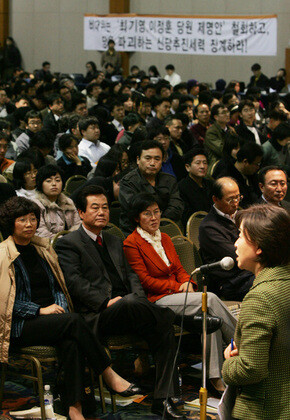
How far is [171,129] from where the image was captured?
745cm

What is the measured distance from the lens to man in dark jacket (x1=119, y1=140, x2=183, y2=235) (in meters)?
5.21

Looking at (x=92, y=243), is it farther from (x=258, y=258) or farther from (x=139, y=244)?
(x=258, y=258)

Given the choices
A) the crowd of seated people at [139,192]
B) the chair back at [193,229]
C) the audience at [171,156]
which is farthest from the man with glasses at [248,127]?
the chair back at [193,229]

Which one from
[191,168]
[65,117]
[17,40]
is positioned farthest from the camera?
[17,40]

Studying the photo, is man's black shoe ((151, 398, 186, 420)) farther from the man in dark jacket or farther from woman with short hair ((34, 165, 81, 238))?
the man in dark jacket

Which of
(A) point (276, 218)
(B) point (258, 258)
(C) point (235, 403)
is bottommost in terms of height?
(C) point (235, 403)

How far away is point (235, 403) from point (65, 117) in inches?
247

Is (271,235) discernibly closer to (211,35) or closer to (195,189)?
(195,189)

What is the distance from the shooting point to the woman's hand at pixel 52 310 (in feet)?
12.0

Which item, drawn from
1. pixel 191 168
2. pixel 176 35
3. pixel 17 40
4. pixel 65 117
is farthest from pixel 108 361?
pixel 17 40

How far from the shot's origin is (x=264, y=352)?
7.36 feet

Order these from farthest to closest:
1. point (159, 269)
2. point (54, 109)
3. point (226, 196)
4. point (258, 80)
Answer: point (258, 80) < point (54, 109) < point (226, 196) < point (159, 269)

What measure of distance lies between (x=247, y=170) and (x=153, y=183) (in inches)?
43.2

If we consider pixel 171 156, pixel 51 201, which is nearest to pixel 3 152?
pixel 51 201
